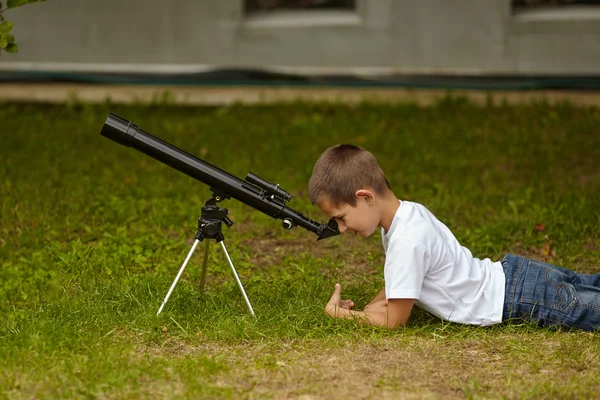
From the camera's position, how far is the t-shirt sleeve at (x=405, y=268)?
13.3 ft

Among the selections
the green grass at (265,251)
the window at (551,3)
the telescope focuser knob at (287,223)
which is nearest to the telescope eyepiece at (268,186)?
the telescope focuser knob at (287,223)

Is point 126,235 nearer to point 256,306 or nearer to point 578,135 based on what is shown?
point 256,306

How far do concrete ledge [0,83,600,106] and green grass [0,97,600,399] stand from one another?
0.18 m

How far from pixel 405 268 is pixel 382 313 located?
1.07ft

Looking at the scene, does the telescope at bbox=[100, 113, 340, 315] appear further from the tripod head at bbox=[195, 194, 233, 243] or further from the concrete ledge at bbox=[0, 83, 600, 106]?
the concrete ledge at bbox=[0, 83, 600, 106]

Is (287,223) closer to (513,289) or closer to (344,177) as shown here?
(344,177)

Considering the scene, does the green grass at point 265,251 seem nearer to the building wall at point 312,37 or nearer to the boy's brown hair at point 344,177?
the building wall at point 312,37

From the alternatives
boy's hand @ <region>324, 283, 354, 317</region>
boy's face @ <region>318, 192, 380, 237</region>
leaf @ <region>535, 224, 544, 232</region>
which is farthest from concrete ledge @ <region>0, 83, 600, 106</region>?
boy's face @ <region>318, 192, 380, 237</region>

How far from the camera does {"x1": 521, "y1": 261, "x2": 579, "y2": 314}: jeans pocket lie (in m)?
4.27

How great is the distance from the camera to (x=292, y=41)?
29.3 ft

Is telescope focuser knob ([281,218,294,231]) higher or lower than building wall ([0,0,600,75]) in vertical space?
lower

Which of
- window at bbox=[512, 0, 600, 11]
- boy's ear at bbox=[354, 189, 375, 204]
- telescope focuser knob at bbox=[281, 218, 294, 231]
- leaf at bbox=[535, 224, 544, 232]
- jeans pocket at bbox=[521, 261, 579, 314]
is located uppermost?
window at bbox=[512, 0, 600, 11]

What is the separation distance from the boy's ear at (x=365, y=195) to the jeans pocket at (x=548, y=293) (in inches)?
34.2

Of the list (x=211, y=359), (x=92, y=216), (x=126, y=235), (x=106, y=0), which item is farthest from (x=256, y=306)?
(x=106, y=0)
